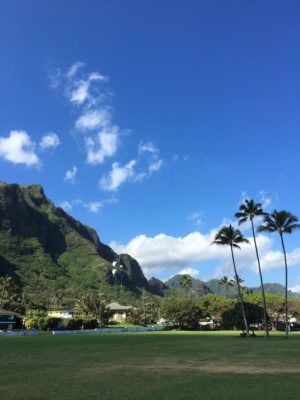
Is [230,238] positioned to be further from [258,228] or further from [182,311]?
[182,311]

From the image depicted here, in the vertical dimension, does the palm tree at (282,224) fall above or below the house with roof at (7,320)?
above

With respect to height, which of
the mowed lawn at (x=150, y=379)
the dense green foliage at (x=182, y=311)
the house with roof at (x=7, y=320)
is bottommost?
the mowed lawn at (x=150, y=379)

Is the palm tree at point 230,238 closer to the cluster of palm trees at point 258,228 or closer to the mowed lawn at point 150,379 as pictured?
the cluster of palm trees at point 258,228

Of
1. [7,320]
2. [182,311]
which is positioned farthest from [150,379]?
[182,311]

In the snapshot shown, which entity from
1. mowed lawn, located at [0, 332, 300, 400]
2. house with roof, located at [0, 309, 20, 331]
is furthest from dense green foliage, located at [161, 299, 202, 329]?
mowed lawn, located at [0, 332, 300, 400]

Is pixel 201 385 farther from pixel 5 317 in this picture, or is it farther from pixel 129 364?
pixel 5 317

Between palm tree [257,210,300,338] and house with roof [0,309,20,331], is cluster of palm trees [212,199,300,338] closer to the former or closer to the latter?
palm tree [257,210,300,338]

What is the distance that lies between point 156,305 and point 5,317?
7128 cm

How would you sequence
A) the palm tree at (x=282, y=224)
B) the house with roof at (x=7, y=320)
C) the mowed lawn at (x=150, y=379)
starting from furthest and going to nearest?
the house with roof at (x=7, y=320) < the palm tree at (x=282, y=224) < the mowed lawn at (x=150, y=379)

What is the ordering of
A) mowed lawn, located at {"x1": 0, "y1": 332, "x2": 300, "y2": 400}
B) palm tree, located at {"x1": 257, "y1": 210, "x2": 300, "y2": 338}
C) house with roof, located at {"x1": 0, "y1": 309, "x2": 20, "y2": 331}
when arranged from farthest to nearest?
house with roof, located at {"x1": 0, "y1": 309, "x2": 20, "y2": 331} < palm tree, located at {"x1": 257, "y1": 210, "x2": 300, "y2": 338} < mowed lawn, located at {"x1": 0, "y1": 332, "x2": 300, "y2": 400}

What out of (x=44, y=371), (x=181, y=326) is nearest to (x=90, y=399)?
(x=44, y=371)

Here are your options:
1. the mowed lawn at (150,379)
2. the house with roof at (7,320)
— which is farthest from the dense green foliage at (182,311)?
the mowed lawn at (150,379)

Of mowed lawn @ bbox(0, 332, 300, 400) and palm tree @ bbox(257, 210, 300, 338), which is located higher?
palm tree @ bbox(257, 210, 300, 338)

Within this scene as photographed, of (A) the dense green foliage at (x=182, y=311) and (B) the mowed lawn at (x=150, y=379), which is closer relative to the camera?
(B) the mowed lawn at (x=150, y=379)
